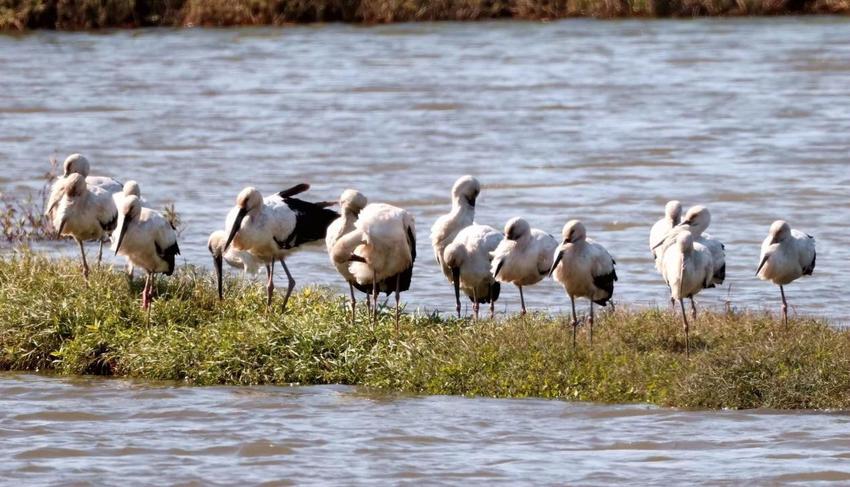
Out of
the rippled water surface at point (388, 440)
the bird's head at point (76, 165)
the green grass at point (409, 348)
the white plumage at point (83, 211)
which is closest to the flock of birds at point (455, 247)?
the green grass at point (409, 348)

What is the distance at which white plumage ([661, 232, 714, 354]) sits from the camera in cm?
1146

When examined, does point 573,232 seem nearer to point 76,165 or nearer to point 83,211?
point 83,211

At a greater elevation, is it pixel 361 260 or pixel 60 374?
pixel 361 260

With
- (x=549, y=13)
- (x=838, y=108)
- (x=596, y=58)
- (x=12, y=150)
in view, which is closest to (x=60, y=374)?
(x=12, y=150)

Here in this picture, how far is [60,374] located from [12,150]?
1425 cm

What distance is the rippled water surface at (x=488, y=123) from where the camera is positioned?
19547 mm

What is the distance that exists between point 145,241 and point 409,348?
233cm

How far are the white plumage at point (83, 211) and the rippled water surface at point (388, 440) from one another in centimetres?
245

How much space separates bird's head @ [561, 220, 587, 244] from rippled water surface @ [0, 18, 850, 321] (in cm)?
323

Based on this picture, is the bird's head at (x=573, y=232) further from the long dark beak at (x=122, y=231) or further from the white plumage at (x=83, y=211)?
the white plumage at (x=83, y=211)

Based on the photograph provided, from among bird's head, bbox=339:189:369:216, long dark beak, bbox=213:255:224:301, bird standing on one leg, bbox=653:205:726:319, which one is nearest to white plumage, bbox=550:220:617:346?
bird standing on one leg, bbox=653:205:726:319

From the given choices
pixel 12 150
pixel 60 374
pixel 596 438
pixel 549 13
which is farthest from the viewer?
pixel 549 13

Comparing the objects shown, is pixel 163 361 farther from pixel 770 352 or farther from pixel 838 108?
pixel 838 108

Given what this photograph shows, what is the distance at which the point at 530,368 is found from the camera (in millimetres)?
11273
